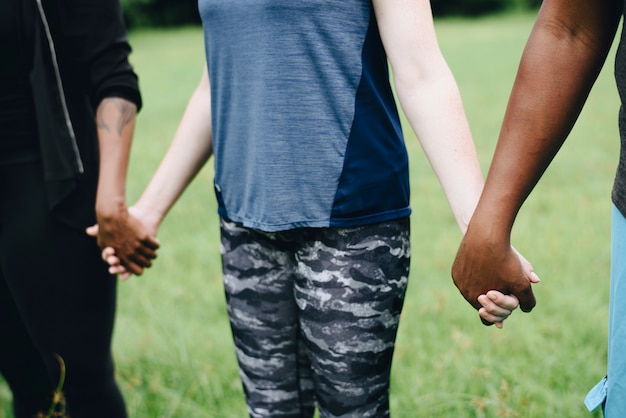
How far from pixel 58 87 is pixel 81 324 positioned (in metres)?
0.70

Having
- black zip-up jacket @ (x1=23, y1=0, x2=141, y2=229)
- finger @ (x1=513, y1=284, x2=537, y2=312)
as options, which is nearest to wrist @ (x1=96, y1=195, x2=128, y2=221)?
black zip-up jacket @ (x1=23, y1=0, x2=141, y2=229)

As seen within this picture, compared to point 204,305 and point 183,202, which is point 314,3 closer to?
point 204,305

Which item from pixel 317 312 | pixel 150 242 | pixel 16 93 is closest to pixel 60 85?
pixel 16 93

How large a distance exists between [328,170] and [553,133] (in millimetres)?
533

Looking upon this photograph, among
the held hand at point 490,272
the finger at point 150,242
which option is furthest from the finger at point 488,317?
the finger at point 150,242

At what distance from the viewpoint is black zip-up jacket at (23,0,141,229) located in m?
2.13

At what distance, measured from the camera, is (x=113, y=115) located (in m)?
2.27

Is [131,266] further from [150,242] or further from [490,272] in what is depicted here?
[490,272]

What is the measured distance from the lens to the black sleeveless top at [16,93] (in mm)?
2119

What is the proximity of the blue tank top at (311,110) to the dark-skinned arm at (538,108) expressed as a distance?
1.10ft

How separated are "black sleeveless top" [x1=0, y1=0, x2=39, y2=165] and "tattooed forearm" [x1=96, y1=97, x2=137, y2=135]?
0.64 feet

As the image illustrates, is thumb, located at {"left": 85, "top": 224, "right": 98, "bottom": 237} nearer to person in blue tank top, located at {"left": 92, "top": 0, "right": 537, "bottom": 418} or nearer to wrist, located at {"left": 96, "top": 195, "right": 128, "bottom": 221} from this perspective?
wrist, located at {"left": 96, "top": 195, "right": 128, "bottom": 221}

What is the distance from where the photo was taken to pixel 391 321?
1.85 metres

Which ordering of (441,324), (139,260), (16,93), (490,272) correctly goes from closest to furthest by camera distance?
(490,272) → (16,93) → (139,260) → (441,324)
